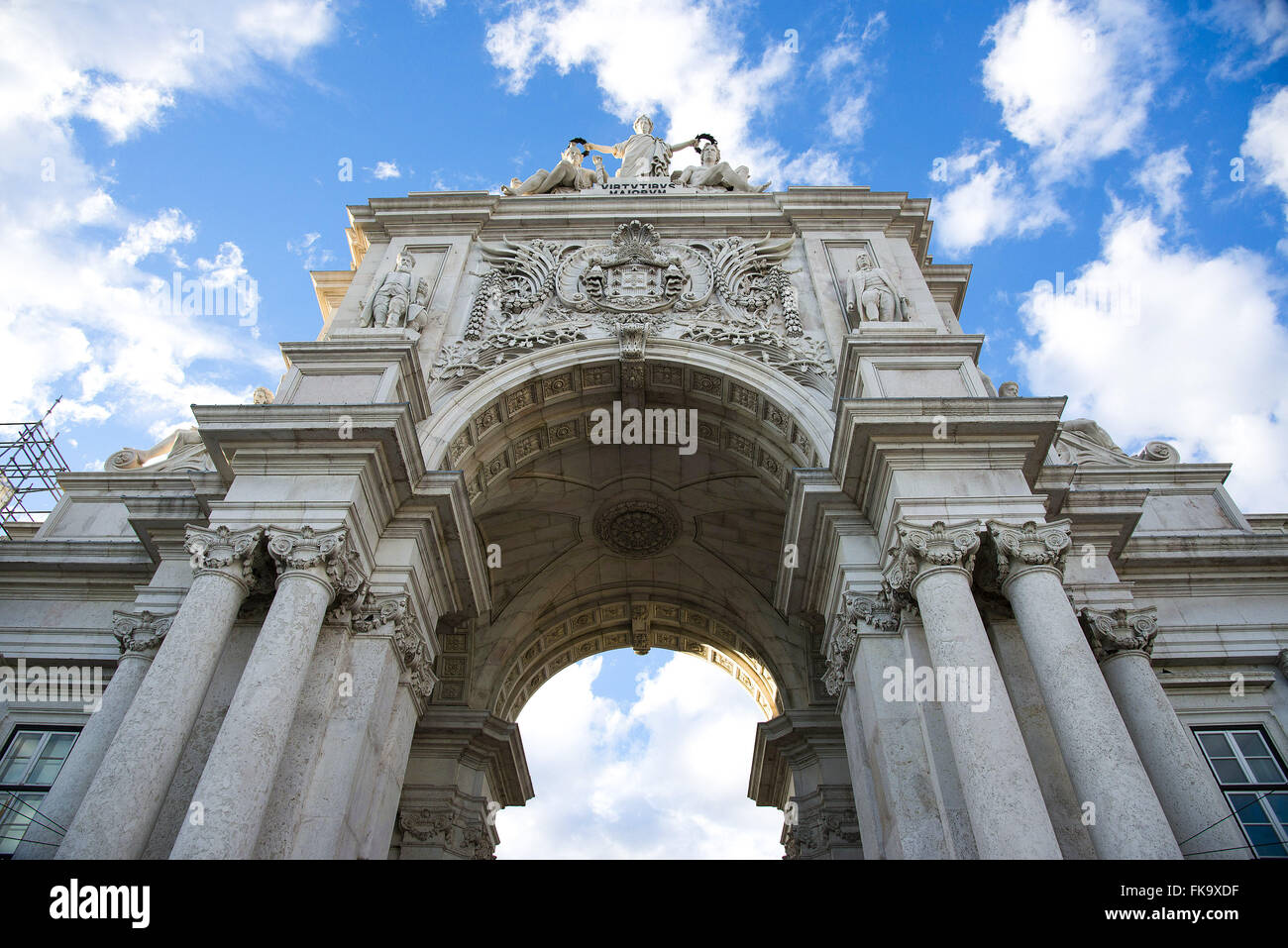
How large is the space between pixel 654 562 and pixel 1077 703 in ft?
44.8

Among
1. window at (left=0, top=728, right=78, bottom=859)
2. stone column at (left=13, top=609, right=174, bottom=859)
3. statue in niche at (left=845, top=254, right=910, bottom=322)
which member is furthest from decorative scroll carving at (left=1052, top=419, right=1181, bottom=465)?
window at (left=0, top=728, right=78, bottom=859)

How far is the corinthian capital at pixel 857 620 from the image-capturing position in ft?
40.7

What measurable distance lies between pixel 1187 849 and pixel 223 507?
1293cm

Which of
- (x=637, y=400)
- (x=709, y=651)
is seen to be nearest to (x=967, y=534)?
(x=637, y=400)

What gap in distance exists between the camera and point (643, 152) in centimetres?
2364

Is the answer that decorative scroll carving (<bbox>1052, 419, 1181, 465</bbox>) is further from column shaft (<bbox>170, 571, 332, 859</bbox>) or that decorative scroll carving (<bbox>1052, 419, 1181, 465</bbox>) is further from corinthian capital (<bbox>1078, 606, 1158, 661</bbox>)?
column shaft (<bbox>170, 571, 332, 859</bbox>)

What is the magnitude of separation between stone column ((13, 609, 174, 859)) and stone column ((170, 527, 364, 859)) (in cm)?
250

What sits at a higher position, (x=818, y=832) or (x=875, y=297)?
(x=875, y=297)

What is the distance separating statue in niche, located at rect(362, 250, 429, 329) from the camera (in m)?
16.7

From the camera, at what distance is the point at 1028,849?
8.76 m

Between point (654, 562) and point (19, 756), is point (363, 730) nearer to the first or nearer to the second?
point (19, 756)

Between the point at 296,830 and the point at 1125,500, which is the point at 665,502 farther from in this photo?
the point at 296,830

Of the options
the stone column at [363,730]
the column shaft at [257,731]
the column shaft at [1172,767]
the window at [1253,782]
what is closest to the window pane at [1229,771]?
the window at [1253,782]

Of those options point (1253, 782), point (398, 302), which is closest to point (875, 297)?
point (398, 302)
